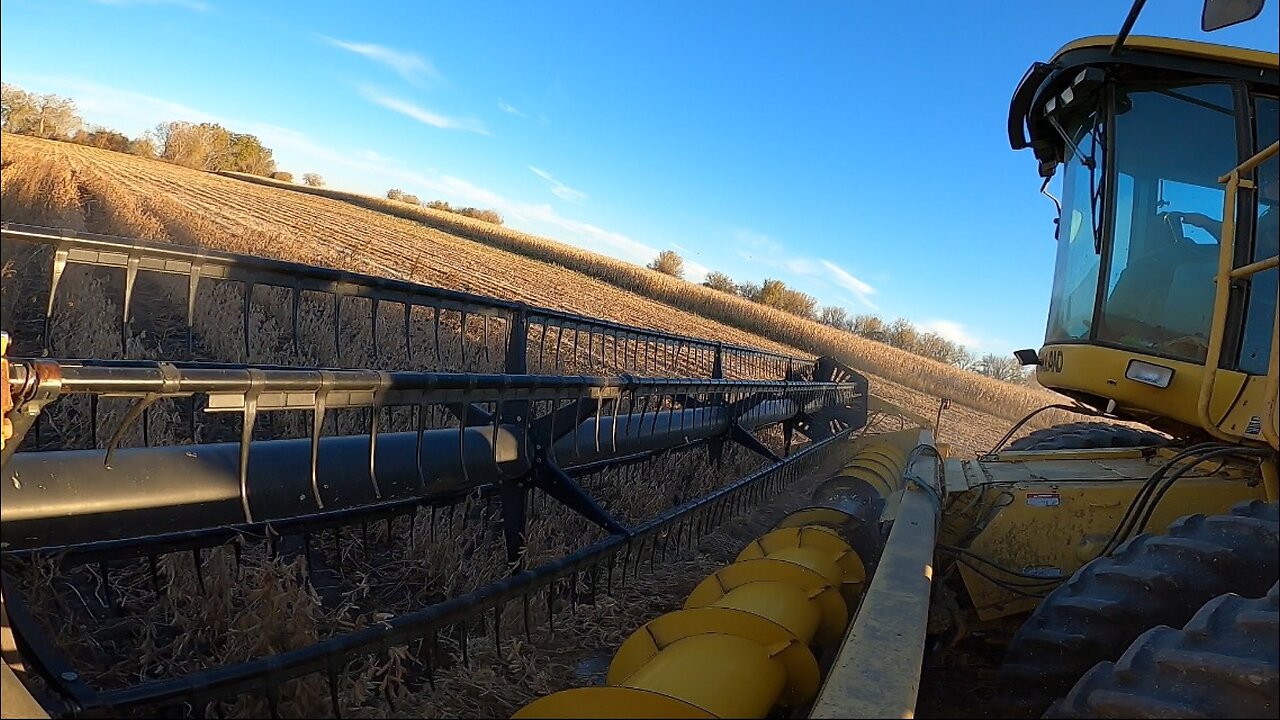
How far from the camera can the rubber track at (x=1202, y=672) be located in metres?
1.34

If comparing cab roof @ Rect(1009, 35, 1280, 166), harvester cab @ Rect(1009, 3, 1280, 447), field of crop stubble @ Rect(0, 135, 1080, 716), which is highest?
cab roof @ Rect(1009, 35, 1280, 166)

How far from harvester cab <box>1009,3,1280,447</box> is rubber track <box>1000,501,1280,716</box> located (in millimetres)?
469

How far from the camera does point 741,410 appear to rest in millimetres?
5578

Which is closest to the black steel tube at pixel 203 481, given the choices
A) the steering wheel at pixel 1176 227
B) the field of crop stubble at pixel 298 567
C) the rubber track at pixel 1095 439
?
the field of crop stubble at pixel 298 567

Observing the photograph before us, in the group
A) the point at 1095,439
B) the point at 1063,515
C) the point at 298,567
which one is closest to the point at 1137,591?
the point at 1063,515

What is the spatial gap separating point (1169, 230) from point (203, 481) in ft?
11.2

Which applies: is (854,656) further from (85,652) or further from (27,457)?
(85,652)

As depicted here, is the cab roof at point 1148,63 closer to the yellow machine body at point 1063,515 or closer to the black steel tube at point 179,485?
the yellow machine body at point 1063,515

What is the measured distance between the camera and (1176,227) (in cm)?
304

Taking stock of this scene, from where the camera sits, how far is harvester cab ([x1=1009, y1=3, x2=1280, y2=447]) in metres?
2.51

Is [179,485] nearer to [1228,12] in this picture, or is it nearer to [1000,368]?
[1228,12]

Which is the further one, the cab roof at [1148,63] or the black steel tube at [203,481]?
the cab roof at [1148,63]

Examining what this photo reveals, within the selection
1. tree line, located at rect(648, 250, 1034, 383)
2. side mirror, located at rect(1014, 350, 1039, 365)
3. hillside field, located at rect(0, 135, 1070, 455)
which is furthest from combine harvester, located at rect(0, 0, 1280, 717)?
tree line, located at rect(648, 250, 1034, 383)

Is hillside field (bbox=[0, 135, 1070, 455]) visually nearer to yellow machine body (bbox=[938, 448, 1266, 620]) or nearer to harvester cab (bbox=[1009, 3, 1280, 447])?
yellow machine body (bbox=[938, 448, 1266, 620])
